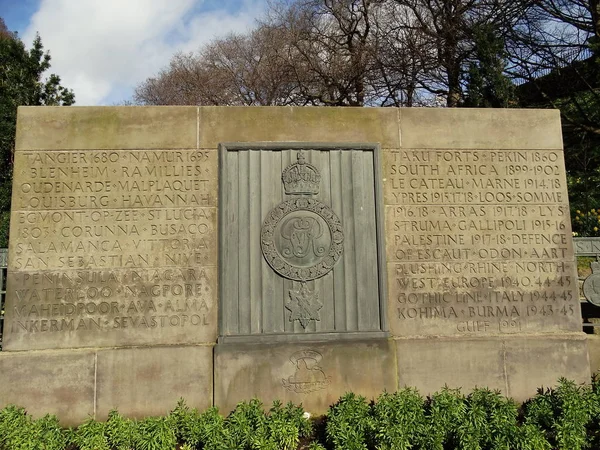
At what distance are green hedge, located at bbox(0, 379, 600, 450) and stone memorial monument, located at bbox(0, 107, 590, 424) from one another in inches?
21.3

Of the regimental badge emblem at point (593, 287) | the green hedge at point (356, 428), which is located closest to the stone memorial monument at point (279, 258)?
the green hedge at point (356, 428)

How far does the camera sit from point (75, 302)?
5.84m

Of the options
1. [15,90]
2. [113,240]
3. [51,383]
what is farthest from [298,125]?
[15,90]

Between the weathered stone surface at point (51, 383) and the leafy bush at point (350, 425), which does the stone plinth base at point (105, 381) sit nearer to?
the weathered stone surface at point (51, 383)

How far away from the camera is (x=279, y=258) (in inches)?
238

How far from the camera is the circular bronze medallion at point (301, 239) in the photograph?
19.8 feet

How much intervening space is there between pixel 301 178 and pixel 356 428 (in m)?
2.95

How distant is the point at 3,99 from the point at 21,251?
1184cm

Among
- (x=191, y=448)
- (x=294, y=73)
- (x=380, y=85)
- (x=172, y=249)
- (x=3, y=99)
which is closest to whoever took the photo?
(x=191, y=448)

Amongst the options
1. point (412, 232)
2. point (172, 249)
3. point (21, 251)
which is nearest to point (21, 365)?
point (21, 251)

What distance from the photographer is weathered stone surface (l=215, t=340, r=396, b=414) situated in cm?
577

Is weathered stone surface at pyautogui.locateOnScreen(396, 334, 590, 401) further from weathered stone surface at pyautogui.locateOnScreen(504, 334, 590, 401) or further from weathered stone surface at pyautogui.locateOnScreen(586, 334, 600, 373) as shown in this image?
weathered stone surface at pyautogui.locateOnScreen(586, 334, 600, 373)

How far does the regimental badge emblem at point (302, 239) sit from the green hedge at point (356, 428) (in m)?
1.27

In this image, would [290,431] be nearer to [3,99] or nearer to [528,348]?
[528,348]
